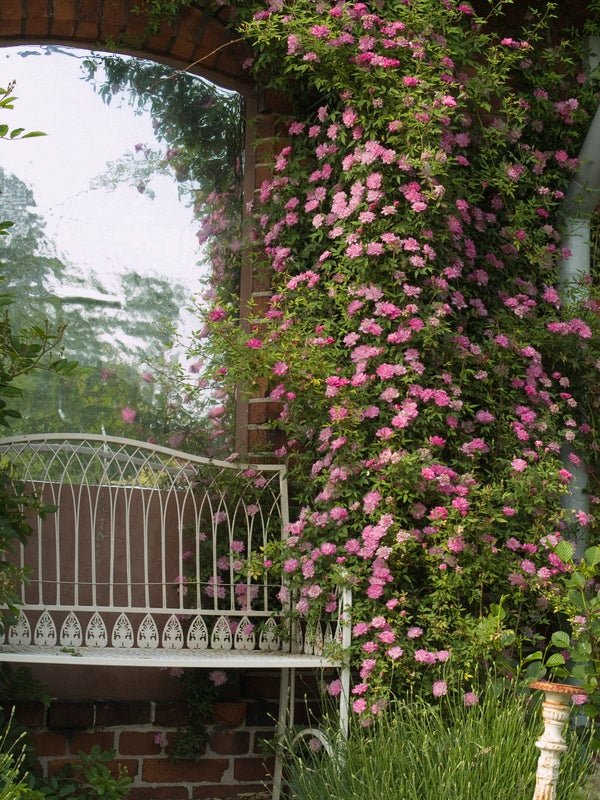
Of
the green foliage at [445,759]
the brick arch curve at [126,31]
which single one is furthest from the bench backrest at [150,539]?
the brick arch curve at [126,31]

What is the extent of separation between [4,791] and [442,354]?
6.30ft

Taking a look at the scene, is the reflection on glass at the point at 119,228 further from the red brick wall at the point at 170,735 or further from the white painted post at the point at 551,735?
the white painted post at the point at 551,735

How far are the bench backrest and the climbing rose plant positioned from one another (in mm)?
172

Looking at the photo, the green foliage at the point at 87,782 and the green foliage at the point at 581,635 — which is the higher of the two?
the green foliage at the point at 581,635

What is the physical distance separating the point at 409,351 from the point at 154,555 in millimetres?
1192

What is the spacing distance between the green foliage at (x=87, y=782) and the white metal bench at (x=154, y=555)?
1.02ft

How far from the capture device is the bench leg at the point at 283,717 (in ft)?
12.1

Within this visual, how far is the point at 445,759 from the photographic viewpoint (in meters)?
2.97

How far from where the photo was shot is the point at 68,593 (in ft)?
12.2

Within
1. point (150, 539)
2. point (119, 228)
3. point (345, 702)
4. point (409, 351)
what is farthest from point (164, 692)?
point (119, 228)

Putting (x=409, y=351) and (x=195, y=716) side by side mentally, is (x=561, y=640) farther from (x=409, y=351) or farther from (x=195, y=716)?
(x=195, y=716)

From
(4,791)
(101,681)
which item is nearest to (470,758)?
(4,791)

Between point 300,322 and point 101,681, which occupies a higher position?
point 300,322

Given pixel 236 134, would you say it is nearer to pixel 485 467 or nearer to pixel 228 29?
pixel 228 29
